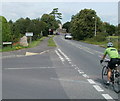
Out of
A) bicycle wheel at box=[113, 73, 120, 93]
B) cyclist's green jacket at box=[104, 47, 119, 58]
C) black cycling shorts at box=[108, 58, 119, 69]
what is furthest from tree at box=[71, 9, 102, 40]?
bicycle wheel at box=[113, 73, 120, 93]

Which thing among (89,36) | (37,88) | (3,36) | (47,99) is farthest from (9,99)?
(89,36)

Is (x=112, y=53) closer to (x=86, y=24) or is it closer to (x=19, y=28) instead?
(x=19, y=28)

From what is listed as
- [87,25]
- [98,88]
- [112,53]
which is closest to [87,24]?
[87,25]

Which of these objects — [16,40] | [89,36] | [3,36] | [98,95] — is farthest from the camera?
[89,36]

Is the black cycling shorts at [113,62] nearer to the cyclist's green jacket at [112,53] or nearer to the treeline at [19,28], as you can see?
the cyclist's green jacket at [112,53]

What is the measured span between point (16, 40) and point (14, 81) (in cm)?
2759

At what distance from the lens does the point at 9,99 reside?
652 centimetres

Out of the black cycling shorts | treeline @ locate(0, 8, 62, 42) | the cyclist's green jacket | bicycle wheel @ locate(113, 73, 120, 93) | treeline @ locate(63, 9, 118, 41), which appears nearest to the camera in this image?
bicycle wheel @ locate(113, 73, 120, 93)

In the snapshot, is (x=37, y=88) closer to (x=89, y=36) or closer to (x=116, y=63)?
(x=116, y=63)

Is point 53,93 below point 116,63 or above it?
below

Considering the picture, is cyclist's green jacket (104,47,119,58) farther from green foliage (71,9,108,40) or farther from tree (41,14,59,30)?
tree (41,14,59,30)

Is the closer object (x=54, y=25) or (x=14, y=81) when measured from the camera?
(x=14, y=81)

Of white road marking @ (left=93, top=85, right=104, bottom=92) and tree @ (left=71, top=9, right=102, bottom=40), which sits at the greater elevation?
tree @ (left=71, top=9, right=102, bottom=40)

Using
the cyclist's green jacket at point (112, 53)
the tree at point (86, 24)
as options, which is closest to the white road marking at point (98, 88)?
the cyclist's green jacket at point (112, 53)
